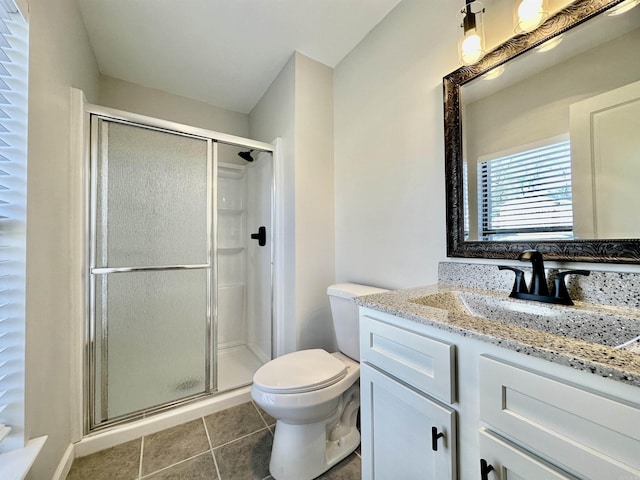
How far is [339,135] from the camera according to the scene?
1.85 metres

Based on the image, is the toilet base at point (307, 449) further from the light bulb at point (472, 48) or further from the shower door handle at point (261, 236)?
the light bulb at point (472, 48)

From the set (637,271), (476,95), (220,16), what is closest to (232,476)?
(637,271)

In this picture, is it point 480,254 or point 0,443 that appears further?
point 480,254

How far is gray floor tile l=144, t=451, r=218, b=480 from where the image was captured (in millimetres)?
1148

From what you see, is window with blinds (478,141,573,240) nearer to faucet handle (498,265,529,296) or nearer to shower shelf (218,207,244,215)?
faucet handle (498,265,529,296)

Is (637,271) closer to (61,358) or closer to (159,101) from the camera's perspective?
(61,358)

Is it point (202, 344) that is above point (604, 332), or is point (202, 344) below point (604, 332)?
below

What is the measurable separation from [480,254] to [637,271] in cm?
41

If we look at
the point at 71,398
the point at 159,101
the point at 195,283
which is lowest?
the point at 71,398

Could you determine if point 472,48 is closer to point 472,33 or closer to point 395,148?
point 472,33

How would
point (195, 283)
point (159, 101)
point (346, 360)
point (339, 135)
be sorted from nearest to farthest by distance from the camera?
point (346, 360), point (195, 283), point (339, 135), point (159, 101)

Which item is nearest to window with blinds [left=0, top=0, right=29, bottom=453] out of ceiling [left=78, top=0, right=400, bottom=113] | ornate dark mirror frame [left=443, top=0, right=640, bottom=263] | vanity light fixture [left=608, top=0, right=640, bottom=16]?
ceiling [left=78, top=0, right=400, bottom=113]

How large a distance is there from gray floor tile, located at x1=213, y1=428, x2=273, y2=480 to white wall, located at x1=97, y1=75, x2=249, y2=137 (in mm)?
2456

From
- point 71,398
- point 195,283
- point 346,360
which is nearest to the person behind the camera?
point 71,398
